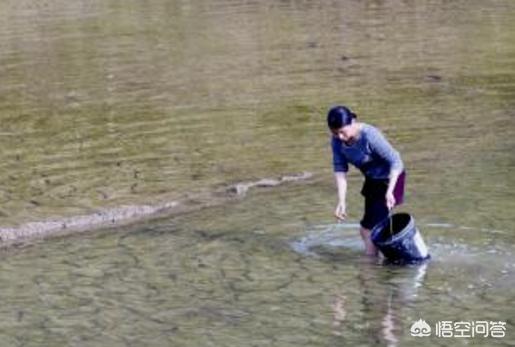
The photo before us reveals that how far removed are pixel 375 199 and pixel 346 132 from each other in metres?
0.76

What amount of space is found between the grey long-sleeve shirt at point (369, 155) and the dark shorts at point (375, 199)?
65 mm

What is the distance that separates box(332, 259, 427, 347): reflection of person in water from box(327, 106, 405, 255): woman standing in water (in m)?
0.36

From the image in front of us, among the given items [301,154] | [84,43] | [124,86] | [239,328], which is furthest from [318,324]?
[84,43]

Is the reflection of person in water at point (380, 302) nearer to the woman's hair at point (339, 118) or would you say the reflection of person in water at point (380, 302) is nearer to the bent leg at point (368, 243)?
the bent leg at point (368, 243)

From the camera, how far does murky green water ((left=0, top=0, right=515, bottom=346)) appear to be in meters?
8.49

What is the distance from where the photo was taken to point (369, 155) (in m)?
9.11

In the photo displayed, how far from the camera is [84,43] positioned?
2581 centimetres

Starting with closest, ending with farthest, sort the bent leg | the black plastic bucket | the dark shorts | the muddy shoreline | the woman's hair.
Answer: the woman's hair
the black plastic bucket
the dark shorts
the bent leg
the muddy shoreline

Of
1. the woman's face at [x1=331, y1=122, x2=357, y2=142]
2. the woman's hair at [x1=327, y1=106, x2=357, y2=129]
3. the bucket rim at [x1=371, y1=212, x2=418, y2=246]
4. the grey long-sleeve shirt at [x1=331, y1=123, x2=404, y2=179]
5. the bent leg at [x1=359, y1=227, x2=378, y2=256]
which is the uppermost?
the woman's hair at [x1=327, y1=106, x2=357, y2=129]

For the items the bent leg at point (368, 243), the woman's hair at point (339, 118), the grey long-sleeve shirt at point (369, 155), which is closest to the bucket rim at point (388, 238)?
the bent leg at point (368, 243)

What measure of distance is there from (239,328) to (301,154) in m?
6.07

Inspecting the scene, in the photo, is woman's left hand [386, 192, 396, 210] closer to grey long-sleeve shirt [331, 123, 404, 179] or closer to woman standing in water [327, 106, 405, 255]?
woman standing in water [327, 106, 405, 255]

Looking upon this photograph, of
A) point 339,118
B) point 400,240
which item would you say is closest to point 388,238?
point 400,240

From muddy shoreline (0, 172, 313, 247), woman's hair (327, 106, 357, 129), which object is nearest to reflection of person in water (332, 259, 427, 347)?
woman's hair (327, 106, 357, 129)
